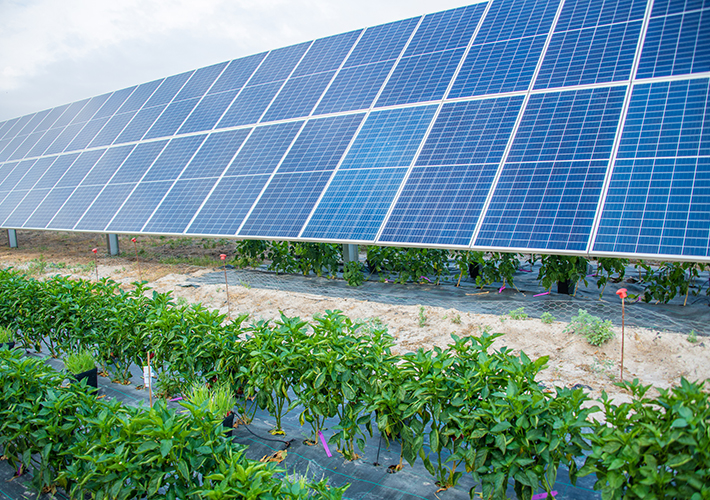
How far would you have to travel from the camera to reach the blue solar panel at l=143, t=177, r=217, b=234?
Result: 43.8 feet

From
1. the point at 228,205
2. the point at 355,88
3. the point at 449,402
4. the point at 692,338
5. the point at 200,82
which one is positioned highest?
the point at 200,82

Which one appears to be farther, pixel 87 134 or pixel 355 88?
pixel 87 134

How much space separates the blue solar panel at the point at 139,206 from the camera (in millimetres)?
14430

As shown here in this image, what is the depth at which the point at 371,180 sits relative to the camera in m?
11.1

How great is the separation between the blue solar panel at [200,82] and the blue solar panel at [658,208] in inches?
649

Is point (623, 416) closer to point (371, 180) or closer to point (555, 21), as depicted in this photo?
point (371, 180)

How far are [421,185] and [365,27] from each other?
899 cm

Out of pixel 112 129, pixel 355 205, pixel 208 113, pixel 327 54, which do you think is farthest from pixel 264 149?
pixel 112 129

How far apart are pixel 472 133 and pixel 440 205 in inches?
89.4

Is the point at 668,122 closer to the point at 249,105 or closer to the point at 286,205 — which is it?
the point at 286,205

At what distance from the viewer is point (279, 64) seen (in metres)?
17.6

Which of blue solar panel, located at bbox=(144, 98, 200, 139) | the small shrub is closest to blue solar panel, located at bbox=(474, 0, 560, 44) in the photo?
the small shrub

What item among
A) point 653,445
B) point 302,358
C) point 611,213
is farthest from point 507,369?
point 611,213

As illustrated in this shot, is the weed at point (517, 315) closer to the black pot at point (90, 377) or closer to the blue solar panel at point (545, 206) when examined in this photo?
the blue solar panel at point (545, 206)
